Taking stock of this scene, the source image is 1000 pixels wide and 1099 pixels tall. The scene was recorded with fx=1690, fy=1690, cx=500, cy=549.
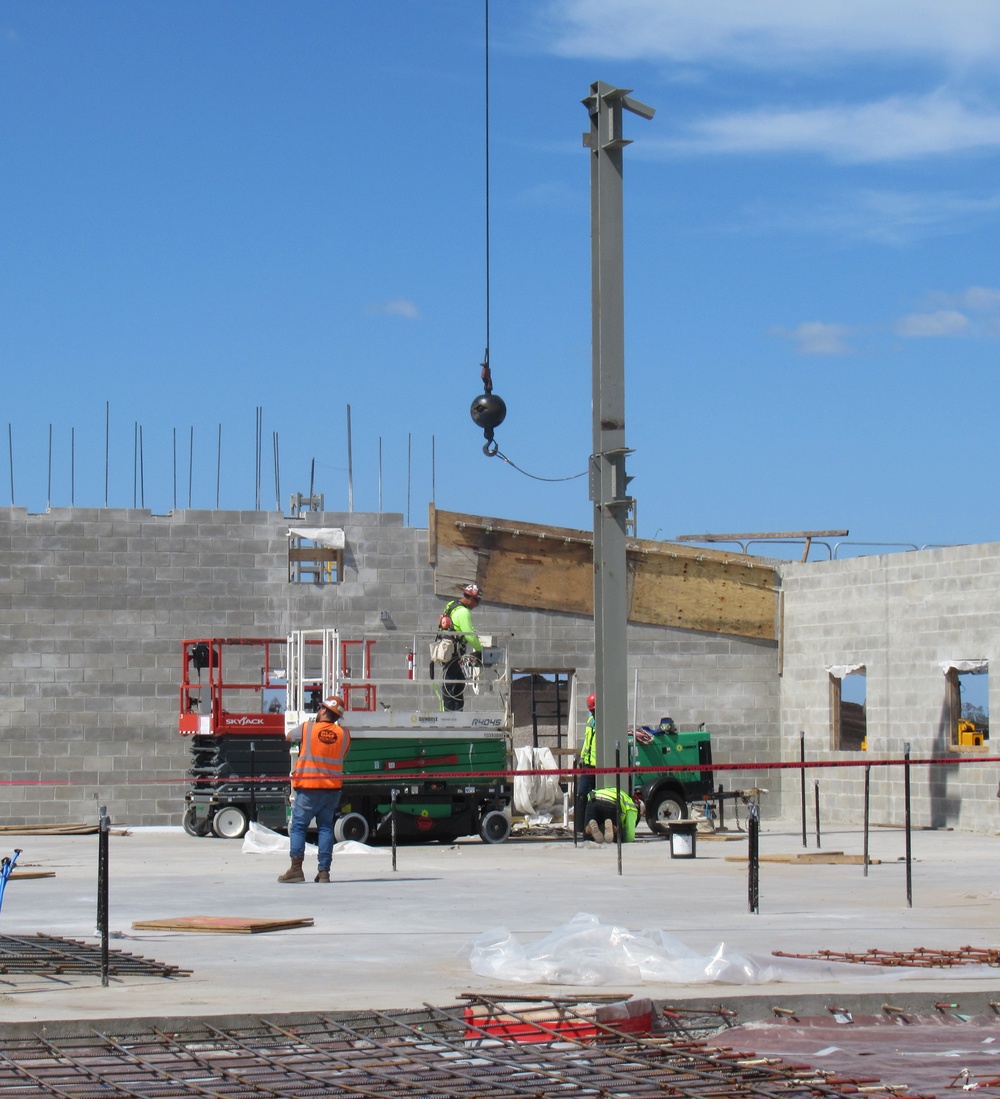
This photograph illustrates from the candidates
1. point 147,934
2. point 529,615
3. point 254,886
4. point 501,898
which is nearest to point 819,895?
point 501,898

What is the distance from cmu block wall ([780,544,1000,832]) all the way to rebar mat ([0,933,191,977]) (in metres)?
16.2

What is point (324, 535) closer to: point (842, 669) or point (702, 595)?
point (702, 595)

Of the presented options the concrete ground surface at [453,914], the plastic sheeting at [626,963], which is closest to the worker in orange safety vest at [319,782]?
the concrete ground surface at [453,914]

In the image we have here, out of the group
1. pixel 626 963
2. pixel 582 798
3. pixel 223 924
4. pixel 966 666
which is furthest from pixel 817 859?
pixel 626 963

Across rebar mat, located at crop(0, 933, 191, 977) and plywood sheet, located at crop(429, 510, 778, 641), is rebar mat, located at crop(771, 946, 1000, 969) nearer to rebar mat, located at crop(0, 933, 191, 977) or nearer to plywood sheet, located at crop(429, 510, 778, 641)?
rebar mat, located at crop(0, 933, 191, 977)

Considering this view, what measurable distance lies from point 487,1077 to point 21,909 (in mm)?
7115

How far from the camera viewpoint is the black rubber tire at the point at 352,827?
20.0 metres

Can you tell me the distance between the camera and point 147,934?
1084 cm

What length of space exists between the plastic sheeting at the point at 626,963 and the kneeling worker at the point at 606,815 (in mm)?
10862

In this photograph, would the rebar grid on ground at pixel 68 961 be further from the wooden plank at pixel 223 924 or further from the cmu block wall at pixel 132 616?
the cmu block wall at pixel 132 616

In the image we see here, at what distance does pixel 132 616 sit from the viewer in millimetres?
25500

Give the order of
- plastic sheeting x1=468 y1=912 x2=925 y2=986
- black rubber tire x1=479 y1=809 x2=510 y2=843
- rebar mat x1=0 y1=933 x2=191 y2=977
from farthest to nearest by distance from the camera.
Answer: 1. black rubber tire x1=479 y1=809 x2=510 y2=843
2. rebar mat x1=0 y1=933 x2=191 y2=977
3. plastic sheeting x1=468 y1=912 x2=925 y2=986

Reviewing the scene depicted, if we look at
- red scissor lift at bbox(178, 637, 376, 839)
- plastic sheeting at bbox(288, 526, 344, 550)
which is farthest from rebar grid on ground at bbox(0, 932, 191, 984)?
plastic sheeting at bbox(288, 526, 344, 550)

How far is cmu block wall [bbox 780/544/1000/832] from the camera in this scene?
2441 centimetres
